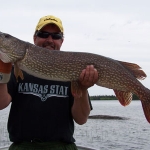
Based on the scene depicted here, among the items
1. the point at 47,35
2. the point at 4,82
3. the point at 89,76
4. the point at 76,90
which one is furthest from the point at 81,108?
the point at 47,35

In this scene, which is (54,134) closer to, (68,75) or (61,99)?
(61,99)

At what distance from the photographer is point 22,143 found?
3.16 metres

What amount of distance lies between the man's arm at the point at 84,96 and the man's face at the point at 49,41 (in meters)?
0.59

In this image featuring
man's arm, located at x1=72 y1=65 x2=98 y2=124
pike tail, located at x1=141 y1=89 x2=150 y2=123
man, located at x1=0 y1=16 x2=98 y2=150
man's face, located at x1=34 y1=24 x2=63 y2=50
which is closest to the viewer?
man, located at x1=0 y1=16 x2=98 y2=150

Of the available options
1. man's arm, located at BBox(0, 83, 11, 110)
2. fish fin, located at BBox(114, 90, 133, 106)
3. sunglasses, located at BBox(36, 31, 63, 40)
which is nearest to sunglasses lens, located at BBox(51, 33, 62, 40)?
sunglasses, located at BBox(36, 31, 63, 40)

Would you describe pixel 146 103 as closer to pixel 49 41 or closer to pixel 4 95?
pixel 49 41

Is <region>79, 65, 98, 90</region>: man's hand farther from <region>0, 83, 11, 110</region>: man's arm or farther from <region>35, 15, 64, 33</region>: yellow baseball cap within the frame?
<region>0, 83, 11, 110</region>: man's arm

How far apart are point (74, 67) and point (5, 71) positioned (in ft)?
2.74

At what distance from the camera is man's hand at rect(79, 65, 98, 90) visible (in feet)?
10.9

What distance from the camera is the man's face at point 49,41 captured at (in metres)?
3.63

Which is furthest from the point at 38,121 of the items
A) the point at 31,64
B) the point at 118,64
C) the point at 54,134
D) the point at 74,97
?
the point at 118,64

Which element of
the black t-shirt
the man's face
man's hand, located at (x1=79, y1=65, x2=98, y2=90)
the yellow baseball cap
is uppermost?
the yellow baseball cap

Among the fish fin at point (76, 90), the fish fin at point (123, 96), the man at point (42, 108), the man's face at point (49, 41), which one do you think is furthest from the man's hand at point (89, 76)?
the man's face at point (49, 41)

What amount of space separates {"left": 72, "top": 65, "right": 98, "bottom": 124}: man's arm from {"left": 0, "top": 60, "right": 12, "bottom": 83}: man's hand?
0.82m
